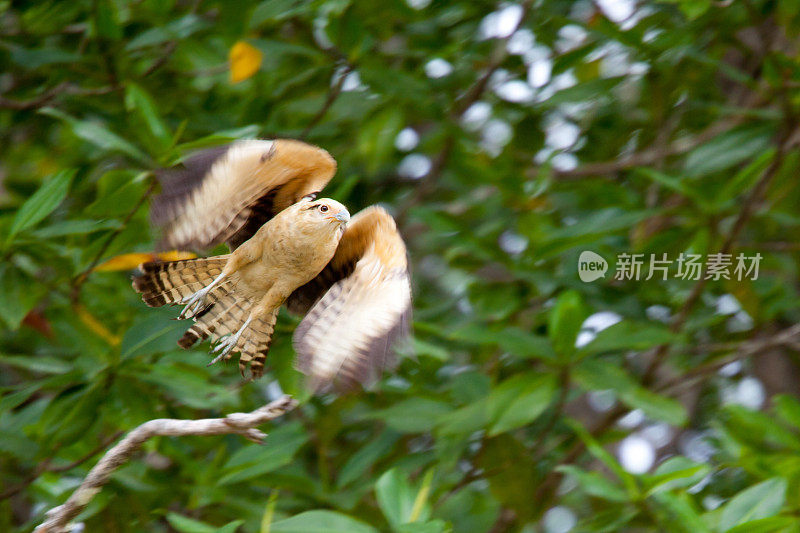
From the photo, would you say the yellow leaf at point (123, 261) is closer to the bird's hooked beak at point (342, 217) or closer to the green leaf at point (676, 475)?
the bird's hooked beak at point (342, 217)

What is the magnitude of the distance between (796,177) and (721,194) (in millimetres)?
653

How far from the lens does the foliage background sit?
6.08 ft

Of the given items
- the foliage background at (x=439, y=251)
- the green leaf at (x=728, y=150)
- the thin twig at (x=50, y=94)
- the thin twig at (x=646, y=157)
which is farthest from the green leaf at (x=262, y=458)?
the thin twig at (x=646, y=157)

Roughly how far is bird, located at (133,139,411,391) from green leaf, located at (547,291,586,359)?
849 mm

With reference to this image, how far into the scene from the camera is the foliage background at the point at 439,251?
185 centimetres

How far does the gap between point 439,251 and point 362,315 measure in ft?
6.84

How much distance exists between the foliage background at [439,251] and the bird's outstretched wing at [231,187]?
20 cm

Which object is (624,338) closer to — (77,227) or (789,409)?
(789,409)

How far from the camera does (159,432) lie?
1.20 m

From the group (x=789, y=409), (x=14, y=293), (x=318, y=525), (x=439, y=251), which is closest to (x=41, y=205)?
(x=14, y=293)

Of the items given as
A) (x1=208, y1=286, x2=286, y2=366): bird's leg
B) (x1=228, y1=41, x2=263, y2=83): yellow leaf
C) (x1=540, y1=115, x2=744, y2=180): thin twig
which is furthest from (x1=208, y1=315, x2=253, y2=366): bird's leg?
(x1=540, y1=115, x2=744, y2=180): thin twig

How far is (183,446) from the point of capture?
2.44 metres

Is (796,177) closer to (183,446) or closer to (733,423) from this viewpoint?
(733,423)

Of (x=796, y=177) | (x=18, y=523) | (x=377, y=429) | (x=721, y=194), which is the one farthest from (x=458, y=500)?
(x=796, y=177)
